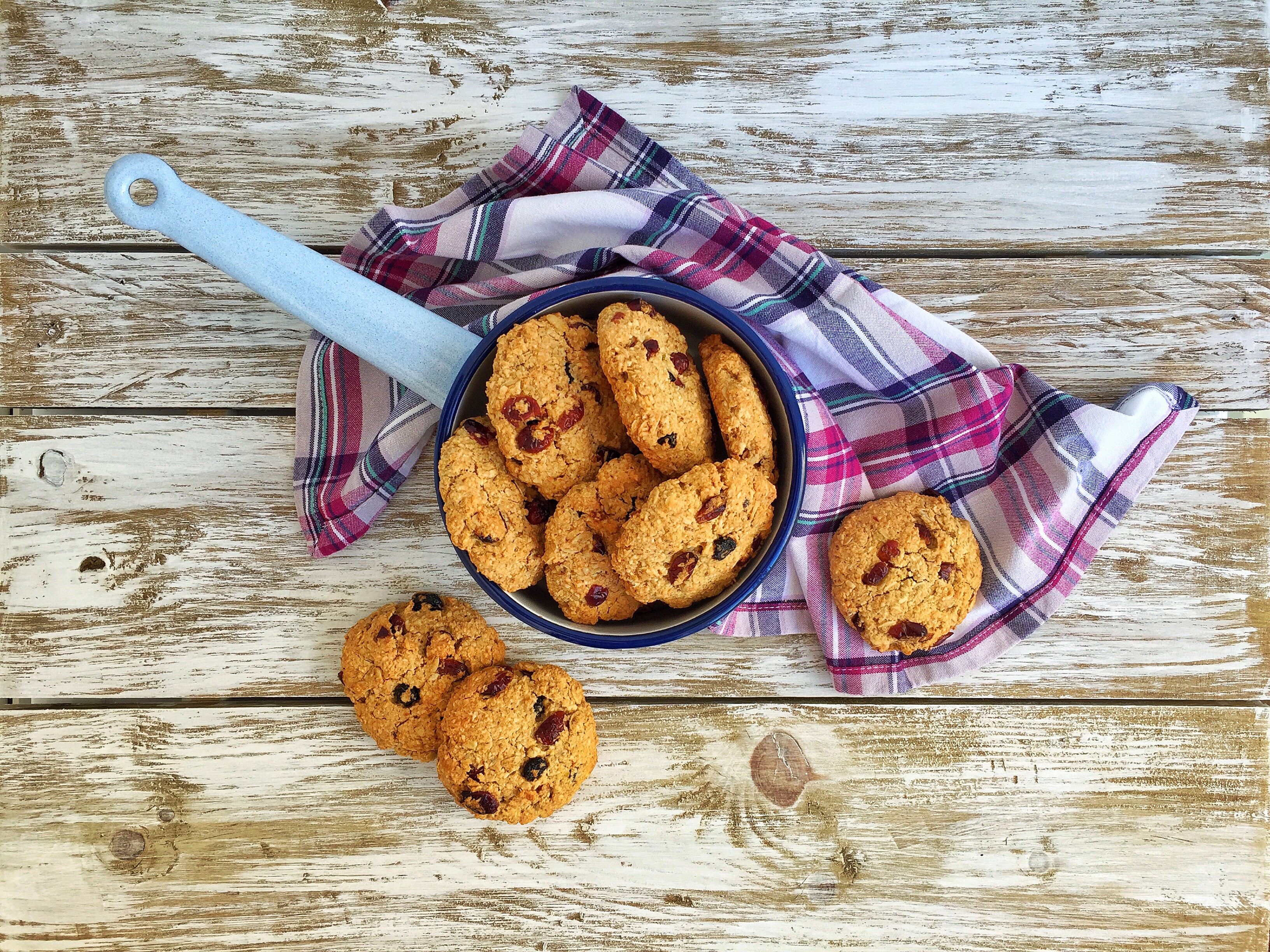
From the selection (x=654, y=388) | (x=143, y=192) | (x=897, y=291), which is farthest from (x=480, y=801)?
(x=143, y=192)

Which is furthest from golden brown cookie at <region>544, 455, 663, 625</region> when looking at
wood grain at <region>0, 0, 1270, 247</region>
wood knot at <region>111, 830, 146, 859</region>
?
wood knot at <region>111, 830, 146, 859</region>

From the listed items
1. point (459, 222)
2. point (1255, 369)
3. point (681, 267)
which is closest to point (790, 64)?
point (681, 267)

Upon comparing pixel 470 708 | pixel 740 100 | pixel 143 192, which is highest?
pixel 740 100

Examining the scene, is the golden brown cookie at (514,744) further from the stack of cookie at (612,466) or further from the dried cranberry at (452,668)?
the stack of cookie at (612,466)

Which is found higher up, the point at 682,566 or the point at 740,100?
the point at 740,100

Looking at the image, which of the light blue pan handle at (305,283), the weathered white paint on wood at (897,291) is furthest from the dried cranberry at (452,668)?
the weathered white paint on wood at (897,291)

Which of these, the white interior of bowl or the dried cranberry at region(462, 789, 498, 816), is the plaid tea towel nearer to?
the white interior of bowl

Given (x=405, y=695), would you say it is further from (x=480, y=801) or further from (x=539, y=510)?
(x=539, y=510)

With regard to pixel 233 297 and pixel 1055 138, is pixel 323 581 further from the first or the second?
pixel 1055 138
